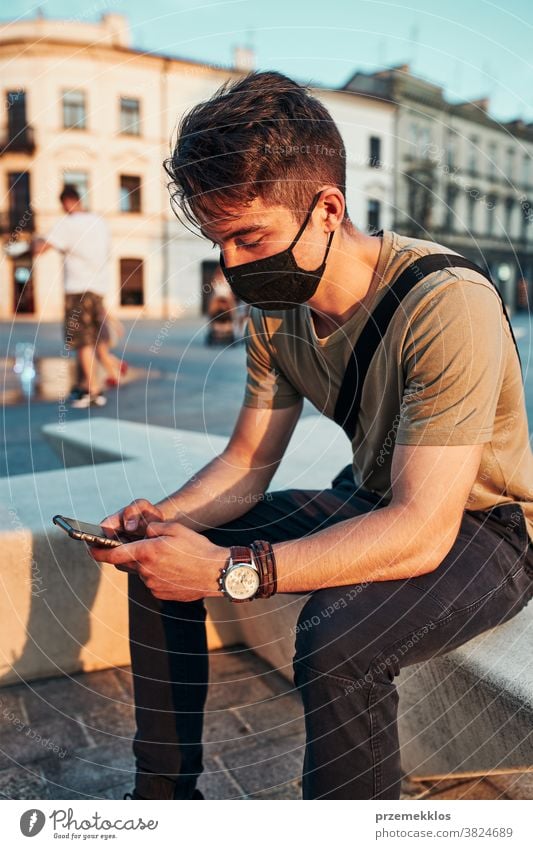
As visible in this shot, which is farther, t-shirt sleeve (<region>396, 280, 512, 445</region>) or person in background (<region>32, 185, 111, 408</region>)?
person in background (<region>32, 185, 111, 408</region>)

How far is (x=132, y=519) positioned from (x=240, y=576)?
406 millimetres

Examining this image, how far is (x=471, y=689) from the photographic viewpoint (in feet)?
6.47

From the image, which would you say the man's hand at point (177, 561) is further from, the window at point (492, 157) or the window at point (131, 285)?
the window at point (131, 285)

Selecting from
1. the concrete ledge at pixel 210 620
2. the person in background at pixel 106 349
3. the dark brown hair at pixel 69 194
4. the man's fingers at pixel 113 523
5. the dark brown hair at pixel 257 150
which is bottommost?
the concrete ledge at pixel 210 620

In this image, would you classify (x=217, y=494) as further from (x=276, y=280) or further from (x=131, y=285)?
(x=131, y=285)

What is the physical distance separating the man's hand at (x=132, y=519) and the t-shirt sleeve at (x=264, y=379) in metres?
0.53

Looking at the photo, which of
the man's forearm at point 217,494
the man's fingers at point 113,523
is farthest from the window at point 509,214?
the man's fingers at point 113,523

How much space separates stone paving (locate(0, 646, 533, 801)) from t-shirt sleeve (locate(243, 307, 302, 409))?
0.99 m

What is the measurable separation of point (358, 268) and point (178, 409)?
6174 millimetres

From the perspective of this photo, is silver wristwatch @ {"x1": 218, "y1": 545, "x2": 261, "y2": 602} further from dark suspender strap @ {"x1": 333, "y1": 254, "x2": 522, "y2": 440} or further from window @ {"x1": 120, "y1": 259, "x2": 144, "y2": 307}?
window @ {"x1": 120, "y1": 259, "x2": 144, "y2": 307}

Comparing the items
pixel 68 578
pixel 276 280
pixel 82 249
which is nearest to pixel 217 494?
pixel 276 280

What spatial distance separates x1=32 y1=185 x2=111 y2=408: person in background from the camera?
7.88 meters

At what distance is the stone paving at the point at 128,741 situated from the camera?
230 cm

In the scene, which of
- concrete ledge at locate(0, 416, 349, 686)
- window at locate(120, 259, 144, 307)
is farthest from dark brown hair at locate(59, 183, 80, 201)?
window at locate(120, 259, 144, 307)
